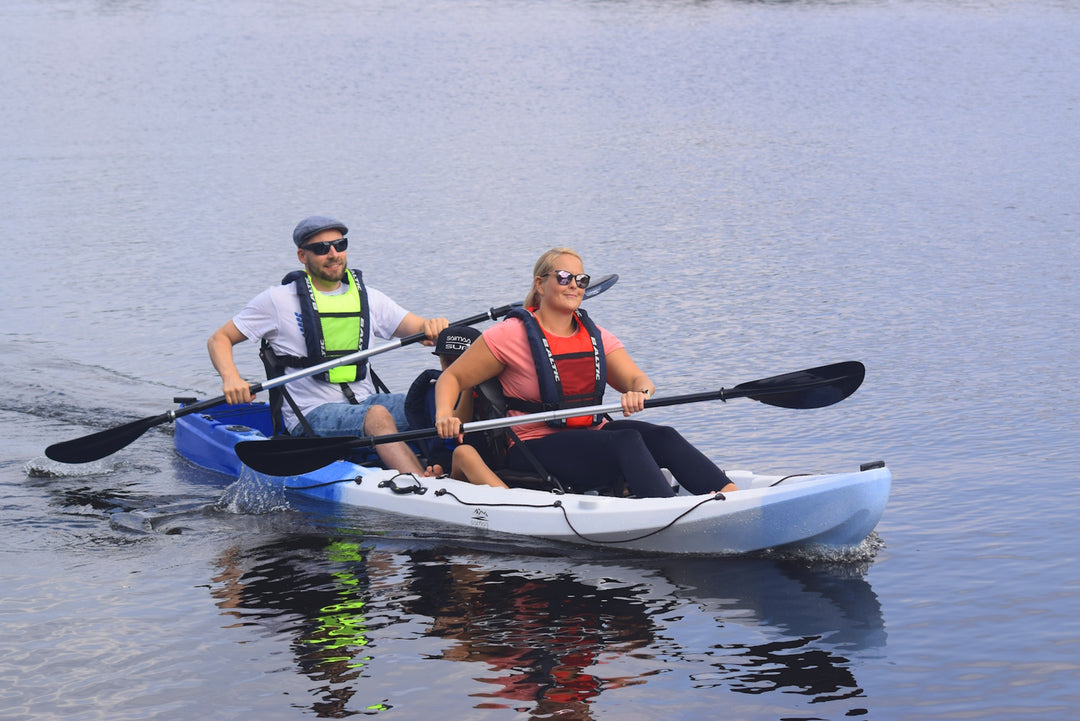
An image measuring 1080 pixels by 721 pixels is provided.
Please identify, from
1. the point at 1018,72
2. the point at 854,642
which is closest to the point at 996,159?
the point at 1018,72

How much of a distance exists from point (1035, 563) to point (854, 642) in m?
1.49

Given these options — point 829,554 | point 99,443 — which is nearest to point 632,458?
point 829,554

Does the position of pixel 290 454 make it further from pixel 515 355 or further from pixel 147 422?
pixel 515 355

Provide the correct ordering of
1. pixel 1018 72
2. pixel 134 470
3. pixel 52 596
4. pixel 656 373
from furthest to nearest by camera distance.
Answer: pixel 1018 72 → pixel 656 373 → pixel 134 470 → pixel 52 596

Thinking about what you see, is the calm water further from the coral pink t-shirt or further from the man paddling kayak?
the coral pink t-shirt

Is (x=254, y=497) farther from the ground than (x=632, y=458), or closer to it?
closer to it

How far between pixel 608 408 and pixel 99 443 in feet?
11.6

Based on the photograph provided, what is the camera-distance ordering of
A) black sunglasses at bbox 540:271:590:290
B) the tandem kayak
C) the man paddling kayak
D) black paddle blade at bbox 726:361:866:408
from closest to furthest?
the tandem kayak
black sunglasses at bbox 540:271:590:290
black paddle blade at bbox 726:361:866:408
the man paddling kayak

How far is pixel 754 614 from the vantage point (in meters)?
5.98

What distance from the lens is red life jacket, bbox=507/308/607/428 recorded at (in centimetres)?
645

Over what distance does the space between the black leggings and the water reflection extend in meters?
0.42

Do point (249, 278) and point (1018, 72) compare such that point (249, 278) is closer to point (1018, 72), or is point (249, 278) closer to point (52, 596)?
point (52, 596)

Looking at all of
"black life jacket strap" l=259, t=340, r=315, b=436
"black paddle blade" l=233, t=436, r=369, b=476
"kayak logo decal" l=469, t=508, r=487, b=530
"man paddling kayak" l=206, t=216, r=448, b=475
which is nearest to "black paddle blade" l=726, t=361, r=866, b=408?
"kayak logo decal" l=469, t=508, r=487, b=530

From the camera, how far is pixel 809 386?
6.67 metres
